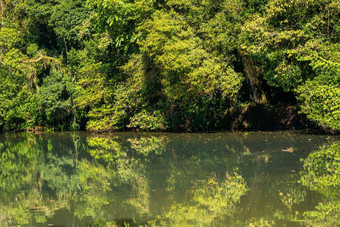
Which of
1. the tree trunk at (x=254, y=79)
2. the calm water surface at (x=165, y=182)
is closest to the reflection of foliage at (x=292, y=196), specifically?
the calm water surface at (x=165, y=182)

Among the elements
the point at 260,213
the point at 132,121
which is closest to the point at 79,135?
the point at 132,121

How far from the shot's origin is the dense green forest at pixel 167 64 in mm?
17984

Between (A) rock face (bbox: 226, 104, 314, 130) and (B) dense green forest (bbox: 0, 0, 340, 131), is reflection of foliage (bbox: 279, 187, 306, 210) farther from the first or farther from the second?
(A) rock face (bbox: 226, 104, 314, 130)

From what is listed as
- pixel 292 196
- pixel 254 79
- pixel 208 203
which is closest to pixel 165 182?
pixel 208 203

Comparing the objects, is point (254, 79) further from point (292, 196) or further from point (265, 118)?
point (292, 196)

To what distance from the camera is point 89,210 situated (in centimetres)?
911

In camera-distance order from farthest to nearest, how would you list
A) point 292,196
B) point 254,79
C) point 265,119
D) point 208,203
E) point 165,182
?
point 254,79
point 265,119
point 165,182
point 292,196
point 208,203

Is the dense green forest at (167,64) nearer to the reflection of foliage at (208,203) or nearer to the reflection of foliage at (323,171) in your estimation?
the reflection of foliage at (323,171)

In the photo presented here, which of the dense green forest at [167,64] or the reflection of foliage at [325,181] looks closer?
the reflection of foliage at [325,181]

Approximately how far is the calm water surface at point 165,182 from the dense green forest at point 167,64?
2.18 meters

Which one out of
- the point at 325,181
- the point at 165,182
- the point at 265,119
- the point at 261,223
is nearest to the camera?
the point at 261,223

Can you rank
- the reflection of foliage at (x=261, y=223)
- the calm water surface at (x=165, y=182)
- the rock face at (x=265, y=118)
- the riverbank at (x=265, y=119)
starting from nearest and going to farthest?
the reflection of foliage at (x=261, y=223)
the calm water surface at (x=165, y=182)
the riverbank at (x=265, y=119)
the rock face at (x=265, y=118)

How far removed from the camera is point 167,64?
19.8 m

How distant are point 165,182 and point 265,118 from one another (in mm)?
10047
